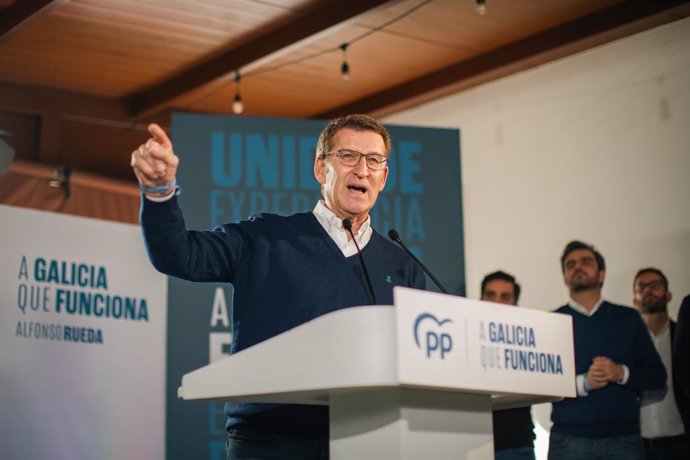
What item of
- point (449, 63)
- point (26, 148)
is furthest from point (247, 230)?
point (26, 148)

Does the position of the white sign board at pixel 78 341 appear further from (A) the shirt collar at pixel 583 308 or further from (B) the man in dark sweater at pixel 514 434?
(A) the shirt collar at pixel 583 308

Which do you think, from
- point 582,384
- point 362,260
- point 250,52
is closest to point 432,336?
point 362,260

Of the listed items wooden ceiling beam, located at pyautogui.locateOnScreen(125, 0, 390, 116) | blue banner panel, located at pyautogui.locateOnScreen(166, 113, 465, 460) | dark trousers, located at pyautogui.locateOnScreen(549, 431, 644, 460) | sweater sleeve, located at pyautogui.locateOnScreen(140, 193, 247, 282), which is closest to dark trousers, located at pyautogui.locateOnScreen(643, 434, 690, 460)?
dark trousers, located at pyautogui.locateOnScreen(549, 431, 644, 460)

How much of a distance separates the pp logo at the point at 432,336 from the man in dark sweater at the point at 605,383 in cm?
343

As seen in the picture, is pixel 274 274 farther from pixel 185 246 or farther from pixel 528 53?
pixel 528 53

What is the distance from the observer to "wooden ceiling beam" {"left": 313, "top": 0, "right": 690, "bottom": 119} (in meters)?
5.65

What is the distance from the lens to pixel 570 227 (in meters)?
6.07

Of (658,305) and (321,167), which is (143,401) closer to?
(658,305)

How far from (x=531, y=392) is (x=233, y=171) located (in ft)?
11.5

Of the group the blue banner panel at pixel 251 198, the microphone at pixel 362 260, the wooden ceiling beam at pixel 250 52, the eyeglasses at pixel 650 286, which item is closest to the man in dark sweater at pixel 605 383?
the eyeglasses at pixel 650 286

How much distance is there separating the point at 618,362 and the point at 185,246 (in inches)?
142

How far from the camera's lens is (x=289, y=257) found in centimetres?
225

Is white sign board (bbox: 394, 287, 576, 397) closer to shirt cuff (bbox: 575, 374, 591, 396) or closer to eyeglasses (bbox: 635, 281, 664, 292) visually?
shirt cuff (bbox: 575, 374, 591, 396)

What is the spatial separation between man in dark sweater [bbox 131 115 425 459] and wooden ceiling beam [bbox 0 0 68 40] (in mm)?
3403
